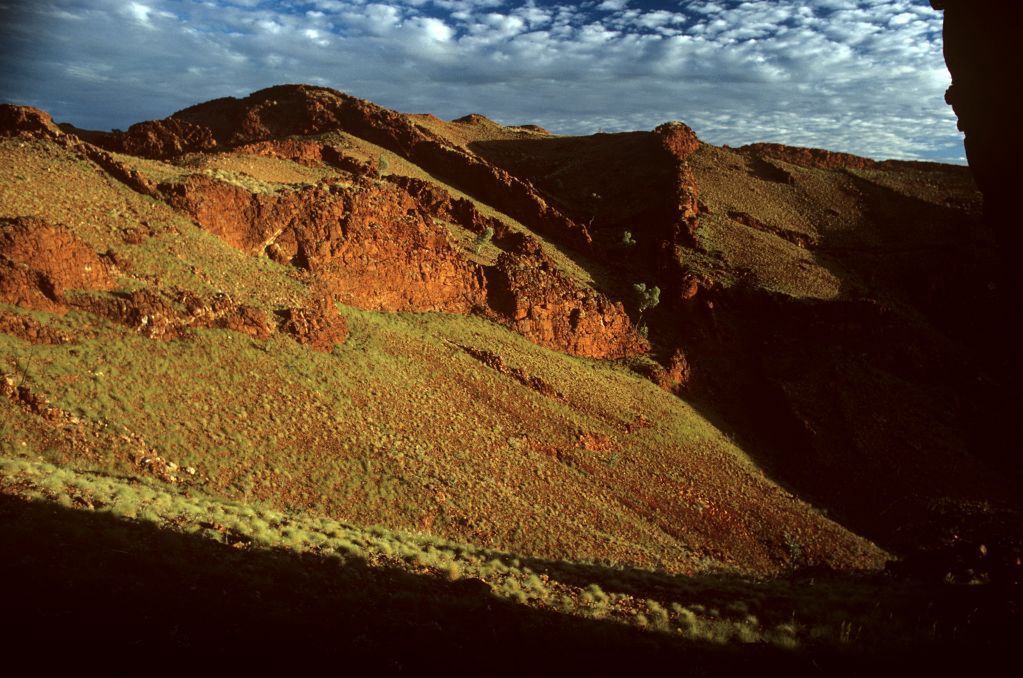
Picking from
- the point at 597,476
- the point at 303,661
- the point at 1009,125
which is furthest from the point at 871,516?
the point at 303,661

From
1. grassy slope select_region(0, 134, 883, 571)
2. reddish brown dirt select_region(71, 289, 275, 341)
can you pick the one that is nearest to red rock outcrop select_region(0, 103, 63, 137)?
grassy slope select_region(0, 134, 883, 571)

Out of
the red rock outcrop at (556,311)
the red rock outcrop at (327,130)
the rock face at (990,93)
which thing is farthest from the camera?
the red rock outcrop at (327,130)

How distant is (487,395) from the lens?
2684 cm

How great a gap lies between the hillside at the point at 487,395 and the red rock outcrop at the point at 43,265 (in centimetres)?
8

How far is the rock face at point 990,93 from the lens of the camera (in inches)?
275

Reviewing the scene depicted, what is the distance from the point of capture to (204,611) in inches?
328

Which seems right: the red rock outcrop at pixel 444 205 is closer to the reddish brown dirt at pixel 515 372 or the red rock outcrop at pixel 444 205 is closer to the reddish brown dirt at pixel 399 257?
the reddish brown dirt at pixel 399 257

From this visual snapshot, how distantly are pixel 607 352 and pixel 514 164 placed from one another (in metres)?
38.9

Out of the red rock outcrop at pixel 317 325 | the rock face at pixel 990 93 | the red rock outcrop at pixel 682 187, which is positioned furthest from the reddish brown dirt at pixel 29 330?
the red rock outcrop at pixel 682 187

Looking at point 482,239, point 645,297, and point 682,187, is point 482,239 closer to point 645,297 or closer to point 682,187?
point 645,297

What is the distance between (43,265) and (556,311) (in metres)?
24.0

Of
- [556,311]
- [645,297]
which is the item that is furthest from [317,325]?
[645,297]

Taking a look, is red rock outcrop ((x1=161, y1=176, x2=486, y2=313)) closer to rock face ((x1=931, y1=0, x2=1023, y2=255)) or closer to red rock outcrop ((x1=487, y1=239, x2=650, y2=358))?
red rock outcrop ((x1=487, y1=239, x2=650, y2=358))

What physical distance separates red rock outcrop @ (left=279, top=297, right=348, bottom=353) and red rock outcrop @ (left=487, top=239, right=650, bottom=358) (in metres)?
11.0
